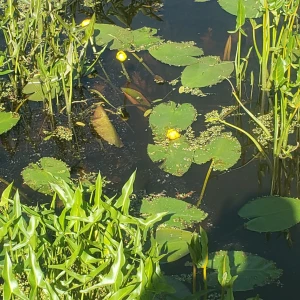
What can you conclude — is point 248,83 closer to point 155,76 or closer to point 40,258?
point 155,76

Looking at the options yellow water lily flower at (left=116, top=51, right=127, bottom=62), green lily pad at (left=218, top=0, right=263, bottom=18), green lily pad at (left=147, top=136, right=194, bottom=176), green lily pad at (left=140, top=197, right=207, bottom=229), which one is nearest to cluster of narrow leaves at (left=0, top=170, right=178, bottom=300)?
green lily pad at (left=140, top=197, right=207, bottom=229)

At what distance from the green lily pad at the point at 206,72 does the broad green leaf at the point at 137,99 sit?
190 millimetres

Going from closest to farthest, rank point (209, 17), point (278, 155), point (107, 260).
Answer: point (107, 260) → point (278, 155) → point (209, 17)

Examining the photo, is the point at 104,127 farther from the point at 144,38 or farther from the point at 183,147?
the point at 144,38

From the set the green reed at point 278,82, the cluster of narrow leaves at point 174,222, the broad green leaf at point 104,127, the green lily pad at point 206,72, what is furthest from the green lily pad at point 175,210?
the green lily pad at point 206,72

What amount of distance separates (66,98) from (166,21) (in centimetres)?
97

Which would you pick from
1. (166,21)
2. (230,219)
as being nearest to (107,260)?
(230,219)

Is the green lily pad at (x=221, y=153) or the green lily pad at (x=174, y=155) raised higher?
the green lily pad at (x=221, y=153)

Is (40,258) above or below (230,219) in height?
above

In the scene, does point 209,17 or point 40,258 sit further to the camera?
point 209,17

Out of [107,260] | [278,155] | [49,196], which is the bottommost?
[49,196]

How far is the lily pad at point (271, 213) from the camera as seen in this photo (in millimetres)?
1810

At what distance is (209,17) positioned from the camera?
311 centimetres

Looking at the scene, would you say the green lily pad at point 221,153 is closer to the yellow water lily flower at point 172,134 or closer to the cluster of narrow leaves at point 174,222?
the yellow water lily flower at point 172,134
